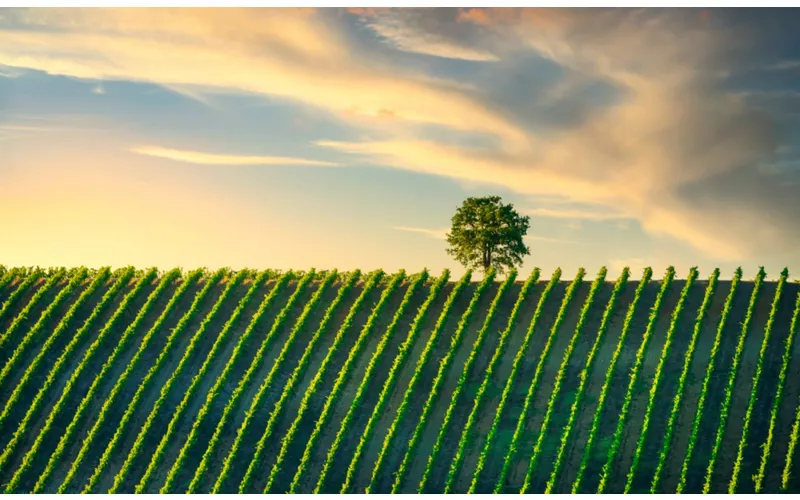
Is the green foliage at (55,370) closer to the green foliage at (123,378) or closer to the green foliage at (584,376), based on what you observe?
the green foliage at (123,378)

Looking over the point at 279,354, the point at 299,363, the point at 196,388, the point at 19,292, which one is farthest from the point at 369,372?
the point at 19,292

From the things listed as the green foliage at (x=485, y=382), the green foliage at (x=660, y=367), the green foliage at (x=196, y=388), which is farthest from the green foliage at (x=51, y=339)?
the green foliage at (x=660, y=367)

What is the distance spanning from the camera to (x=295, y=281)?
38.0m

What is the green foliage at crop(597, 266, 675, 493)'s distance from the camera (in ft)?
84.6

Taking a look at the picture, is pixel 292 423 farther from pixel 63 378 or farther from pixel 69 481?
pixel 63 378

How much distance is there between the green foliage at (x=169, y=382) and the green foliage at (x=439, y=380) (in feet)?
31.5

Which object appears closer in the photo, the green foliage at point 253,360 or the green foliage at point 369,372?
the green foliage at point 369,372

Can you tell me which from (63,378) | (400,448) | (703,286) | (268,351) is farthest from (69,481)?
(703,286)

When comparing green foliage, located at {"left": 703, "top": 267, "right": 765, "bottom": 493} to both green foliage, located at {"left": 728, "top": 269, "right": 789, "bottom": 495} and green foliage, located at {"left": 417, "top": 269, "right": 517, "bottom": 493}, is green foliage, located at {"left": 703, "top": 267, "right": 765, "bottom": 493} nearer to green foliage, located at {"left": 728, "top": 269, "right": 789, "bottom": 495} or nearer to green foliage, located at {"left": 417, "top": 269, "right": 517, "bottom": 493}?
green foliage, located at {"left": 728, "top": 269, "right": 789, "bottom": 495}

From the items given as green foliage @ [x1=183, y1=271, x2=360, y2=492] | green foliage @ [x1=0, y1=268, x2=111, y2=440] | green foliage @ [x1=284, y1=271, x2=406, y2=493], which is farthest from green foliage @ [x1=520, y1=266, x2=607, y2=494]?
green foliage @ [x1=0, y1=268, x2=111, y2=440]

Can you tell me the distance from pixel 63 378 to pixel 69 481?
6657 mm

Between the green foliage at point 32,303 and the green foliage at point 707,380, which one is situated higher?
the green foliage at point 707,380

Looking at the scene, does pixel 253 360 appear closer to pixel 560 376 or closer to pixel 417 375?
pixel 417 375

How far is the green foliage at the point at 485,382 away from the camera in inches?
1036
